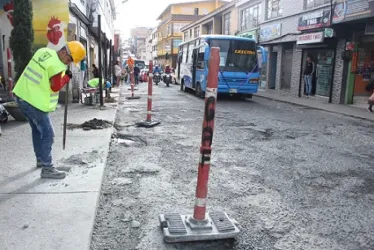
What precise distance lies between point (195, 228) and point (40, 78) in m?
2.49

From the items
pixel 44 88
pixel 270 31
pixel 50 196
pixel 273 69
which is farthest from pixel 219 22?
pixel 50 196

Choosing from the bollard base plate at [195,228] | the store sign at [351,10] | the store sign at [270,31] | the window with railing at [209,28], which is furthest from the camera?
the window with railing at [209,28]

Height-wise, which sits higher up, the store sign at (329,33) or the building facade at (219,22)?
the building facade at (219,22)

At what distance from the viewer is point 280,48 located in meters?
21.9

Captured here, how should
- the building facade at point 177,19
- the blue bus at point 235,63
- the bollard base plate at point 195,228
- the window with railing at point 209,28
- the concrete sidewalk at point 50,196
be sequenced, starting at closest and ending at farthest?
the concrete sidewalk at point 50,196
the bollard base plate at point 195,228
the blue bus at point 235,63
the window with railing at point 209,28
the building facade at point 177,19

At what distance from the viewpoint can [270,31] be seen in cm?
2253

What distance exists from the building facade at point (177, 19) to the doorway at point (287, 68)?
3534 centimetres

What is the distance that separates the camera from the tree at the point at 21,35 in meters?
9.08

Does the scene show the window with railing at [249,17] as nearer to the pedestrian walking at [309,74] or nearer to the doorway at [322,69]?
the doorway at [322,69]

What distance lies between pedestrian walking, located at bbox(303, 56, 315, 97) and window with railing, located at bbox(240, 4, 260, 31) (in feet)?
25.9

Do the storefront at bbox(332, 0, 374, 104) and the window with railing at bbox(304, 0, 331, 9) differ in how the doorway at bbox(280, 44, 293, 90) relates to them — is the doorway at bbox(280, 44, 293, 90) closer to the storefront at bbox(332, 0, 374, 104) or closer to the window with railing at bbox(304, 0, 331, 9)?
the window with railing at bbox(304, 0, 331, 9)

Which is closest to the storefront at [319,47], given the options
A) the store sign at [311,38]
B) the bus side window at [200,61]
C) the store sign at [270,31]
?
the store sign at [311,38]

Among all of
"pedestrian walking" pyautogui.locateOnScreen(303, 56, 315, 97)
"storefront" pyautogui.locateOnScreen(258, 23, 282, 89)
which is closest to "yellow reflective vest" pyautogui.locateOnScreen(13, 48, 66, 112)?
"pedestrian walking" pyautogui.locateOnScreen(303, 56, 315, 97)

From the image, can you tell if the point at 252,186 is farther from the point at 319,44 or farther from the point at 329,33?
the point at 319,44
